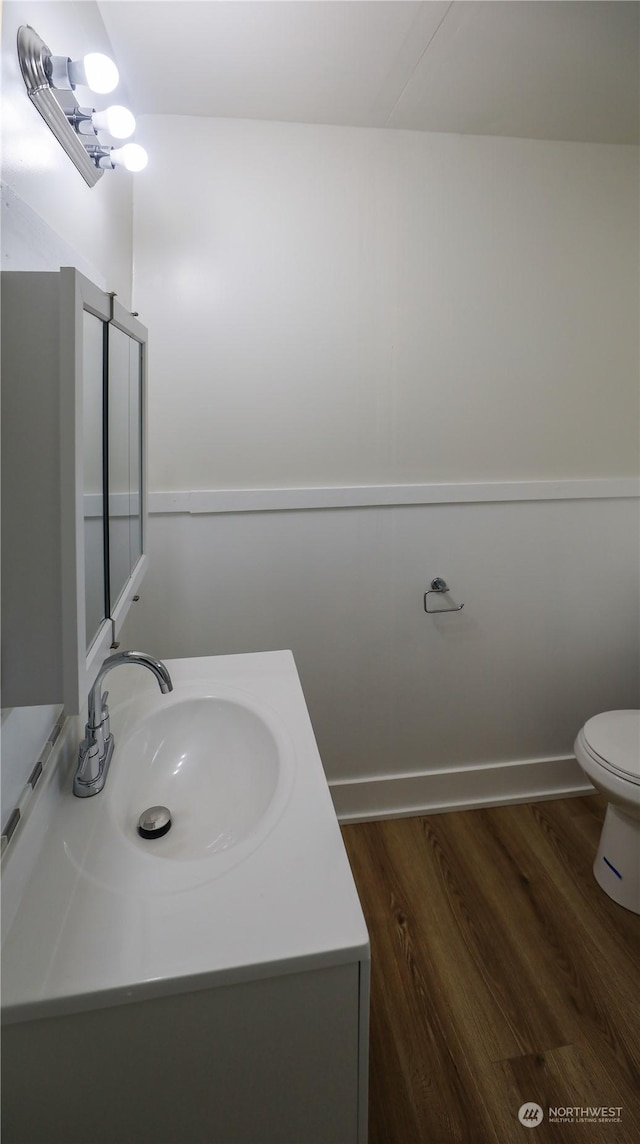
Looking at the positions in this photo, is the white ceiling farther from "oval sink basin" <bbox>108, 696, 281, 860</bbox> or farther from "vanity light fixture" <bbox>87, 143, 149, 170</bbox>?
"oval sink basin" <bbox>108, 696, 281, 860</bbox>

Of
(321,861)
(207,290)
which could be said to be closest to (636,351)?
(207,290)

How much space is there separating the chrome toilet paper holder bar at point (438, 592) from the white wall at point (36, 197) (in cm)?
128

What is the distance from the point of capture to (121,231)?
56.6 inches

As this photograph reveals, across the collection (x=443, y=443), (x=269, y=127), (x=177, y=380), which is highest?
(x=269, y=127)

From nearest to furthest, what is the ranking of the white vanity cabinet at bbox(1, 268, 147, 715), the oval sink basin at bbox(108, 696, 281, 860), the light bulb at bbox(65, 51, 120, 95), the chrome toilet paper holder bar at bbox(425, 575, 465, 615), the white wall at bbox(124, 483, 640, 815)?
the white vanity cabinet at bbox(1, 268, 147, 715) → the light bulb at bbox(65, 51, 120, 95) → the oval sink basin at bbox(108, 696, 281, 860) → the white wall at bbox(124, 483, 640, 815) → the chrome toilet paper holder bar at bbox(425, 575, 465, 615)

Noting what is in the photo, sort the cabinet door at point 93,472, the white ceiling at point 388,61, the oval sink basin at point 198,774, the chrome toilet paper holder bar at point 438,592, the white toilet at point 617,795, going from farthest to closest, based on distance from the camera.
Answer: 1. the chrome toilet paper holder bar at point 438,592
2. the white toilet at point 617,795
3. the white ceiling at point 388,61
4. the oval sink basin at point 198,774
5. the cabinet door at point 93,472

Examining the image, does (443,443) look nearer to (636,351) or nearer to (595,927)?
(636,351)

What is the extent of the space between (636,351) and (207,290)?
144 centimetres

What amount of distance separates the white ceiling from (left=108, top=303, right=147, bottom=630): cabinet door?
76 cm

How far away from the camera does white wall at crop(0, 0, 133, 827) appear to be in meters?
0.69
